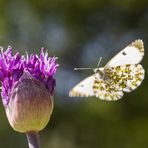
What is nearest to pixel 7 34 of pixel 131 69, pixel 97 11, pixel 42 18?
pixel 42 18

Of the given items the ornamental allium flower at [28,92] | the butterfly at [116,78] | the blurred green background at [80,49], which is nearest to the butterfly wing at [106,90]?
the butterfly at [116,78]

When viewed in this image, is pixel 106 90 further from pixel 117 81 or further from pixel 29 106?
pixel 29 106

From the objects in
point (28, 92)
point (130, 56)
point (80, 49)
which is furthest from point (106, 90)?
point (80, 49)

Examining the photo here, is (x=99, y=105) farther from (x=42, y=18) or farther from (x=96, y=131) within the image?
(x=42, y=18)

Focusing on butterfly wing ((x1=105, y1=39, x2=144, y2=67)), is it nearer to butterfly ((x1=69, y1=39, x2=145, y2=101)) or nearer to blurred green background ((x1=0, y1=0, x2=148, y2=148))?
butterfly ((x1=69, y1=39, x2=145, y2=101))

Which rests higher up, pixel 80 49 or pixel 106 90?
pixel 106 90
